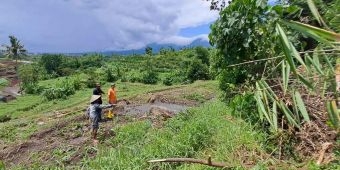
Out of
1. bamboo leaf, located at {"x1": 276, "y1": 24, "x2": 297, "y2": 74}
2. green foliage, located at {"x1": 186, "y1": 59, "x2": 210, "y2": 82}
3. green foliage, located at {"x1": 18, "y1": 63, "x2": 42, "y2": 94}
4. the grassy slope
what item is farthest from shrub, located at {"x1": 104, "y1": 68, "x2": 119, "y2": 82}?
bamboo leaf, located at {"x1": 276, "y1": 24, "x2": 297, "y2": 74}

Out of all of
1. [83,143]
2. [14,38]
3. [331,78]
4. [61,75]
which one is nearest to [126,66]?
[61,75]

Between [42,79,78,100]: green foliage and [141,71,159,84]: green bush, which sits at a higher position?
[141,71,159,84]: green bush

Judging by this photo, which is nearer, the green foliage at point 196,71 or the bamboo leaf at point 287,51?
the bamboo leaf at point 287,51

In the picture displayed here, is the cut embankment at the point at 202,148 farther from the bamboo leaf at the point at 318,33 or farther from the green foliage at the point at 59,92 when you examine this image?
the green foliage at the point at 59,92

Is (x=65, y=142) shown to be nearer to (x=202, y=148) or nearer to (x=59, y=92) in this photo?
(x=202, y=148)

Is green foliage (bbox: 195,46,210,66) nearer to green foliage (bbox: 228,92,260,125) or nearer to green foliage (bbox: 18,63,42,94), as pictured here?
green foliage (bbox: 18,63,42,94)

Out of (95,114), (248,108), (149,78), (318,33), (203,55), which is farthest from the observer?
(203,55)

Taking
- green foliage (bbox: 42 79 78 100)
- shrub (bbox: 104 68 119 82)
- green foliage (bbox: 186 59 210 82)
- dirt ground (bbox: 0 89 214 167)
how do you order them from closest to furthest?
1. dirt ground (bbox: 0 89 214 167)
2. green foliage (bbox: 42 79 78 100)
3. green foliage (bbox: 186 59 210 82)
4. shrub (bbox: 104 68 119 82)

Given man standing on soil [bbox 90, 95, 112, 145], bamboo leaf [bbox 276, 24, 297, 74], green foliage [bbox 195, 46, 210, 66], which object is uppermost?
bamboo leaf [bbox 276, 24, 297, 74]

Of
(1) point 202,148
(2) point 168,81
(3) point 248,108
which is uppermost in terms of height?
(3) point 248,108

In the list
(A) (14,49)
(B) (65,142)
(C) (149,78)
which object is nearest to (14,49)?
(A) (14,49)

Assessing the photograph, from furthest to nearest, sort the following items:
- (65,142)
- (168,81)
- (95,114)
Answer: (168,81) → (65,142) → (95,114)

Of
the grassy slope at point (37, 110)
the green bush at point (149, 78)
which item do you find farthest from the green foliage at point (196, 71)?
the grassy slope at point (37, 110)

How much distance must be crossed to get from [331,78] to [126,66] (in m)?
54.8
